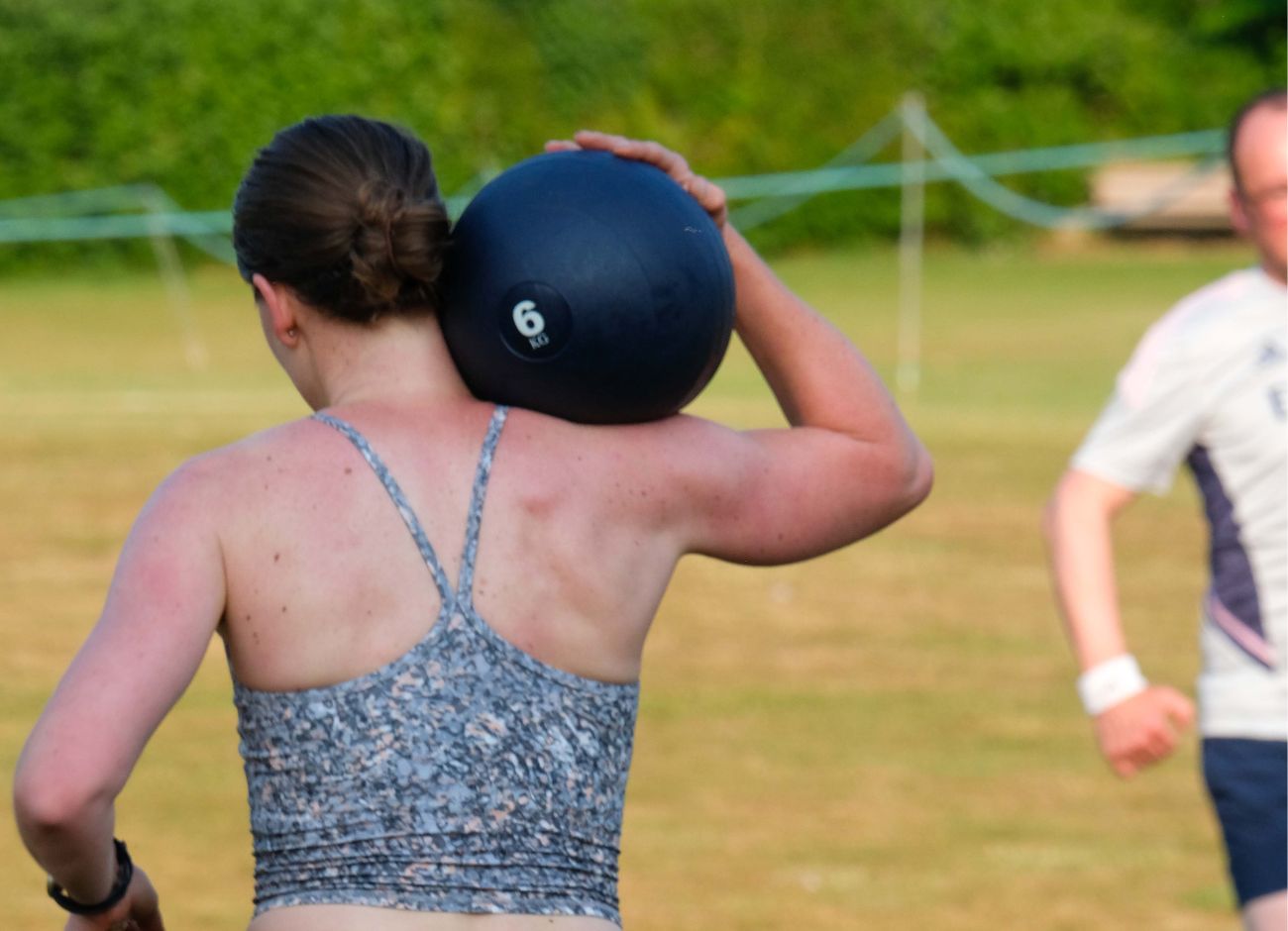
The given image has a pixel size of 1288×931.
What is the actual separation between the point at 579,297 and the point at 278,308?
41cm

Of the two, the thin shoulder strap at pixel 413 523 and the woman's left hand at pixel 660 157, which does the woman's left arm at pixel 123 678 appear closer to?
the thin shoulder strap at pixel 413 523

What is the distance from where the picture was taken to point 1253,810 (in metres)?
4.11

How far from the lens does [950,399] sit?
21.3 m

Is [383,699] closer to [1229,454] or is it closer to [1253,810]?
[1253,810]

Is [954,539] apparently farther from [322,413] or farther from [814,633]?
[322,413]

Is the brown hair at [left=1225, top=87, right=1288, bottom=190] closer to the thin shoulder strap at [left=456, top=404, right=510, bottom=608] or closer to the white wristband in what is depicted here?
the white wristband

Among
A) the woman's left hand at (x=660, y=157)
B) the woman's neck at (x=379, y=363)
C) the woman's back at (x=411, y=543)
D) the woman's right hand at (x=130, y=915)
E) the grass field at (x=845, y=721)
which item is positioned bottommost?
the grass field at (x=845, y=721)

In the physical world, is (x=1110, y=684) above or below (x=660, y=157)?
below

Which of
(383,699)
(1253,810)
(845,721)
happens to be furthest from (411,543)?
(845,721)

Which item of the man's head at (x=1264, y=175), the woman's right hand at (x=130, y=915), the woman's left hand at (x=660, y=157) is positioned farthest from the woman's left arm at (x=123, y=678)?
the man's head at (x=1264, y=175)

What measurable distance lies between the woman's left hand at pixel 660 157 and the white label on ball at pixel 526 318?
0.31m

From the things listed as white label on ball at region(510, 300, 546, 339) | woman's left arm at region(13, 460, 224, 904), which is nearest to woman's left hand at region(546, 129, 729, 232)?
white label on ball at region(510, 300, 546, 339)

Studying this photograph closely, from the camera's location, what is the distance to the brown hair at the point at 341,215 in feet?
8.71

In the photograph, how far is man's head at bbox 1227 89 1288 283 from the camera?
430 cm
